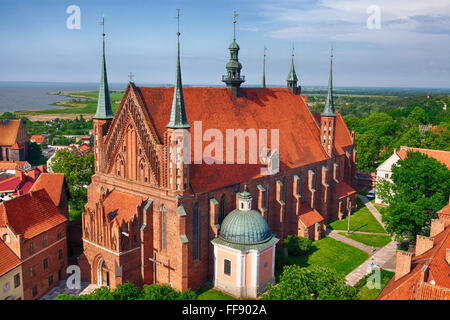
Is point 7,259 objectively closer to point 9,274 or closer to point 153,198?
point 9,274


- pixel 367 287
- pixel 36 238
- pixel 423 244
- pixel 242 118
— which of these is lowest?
pixel 367 287

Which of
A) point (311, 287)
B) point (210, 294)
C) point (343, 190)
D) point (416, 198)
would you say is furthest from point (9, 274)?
point (343, 190)

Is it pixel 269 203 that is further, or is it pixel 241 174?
pixel 269 203

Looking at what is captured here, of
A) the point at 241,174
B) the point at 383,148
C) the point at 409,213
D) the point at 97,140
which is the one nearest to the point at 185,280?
the point at 241,174

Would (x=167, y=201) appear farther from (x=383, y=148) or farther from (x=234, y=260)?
(x=383, y=148)

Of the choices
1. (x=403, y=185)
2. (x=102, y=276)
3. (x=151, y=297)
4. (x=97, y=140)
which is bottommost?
(x=102, y=276)

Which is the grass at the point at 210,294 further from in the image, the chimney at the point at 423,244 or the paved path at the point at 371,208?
the paved path at the point at 371,208
